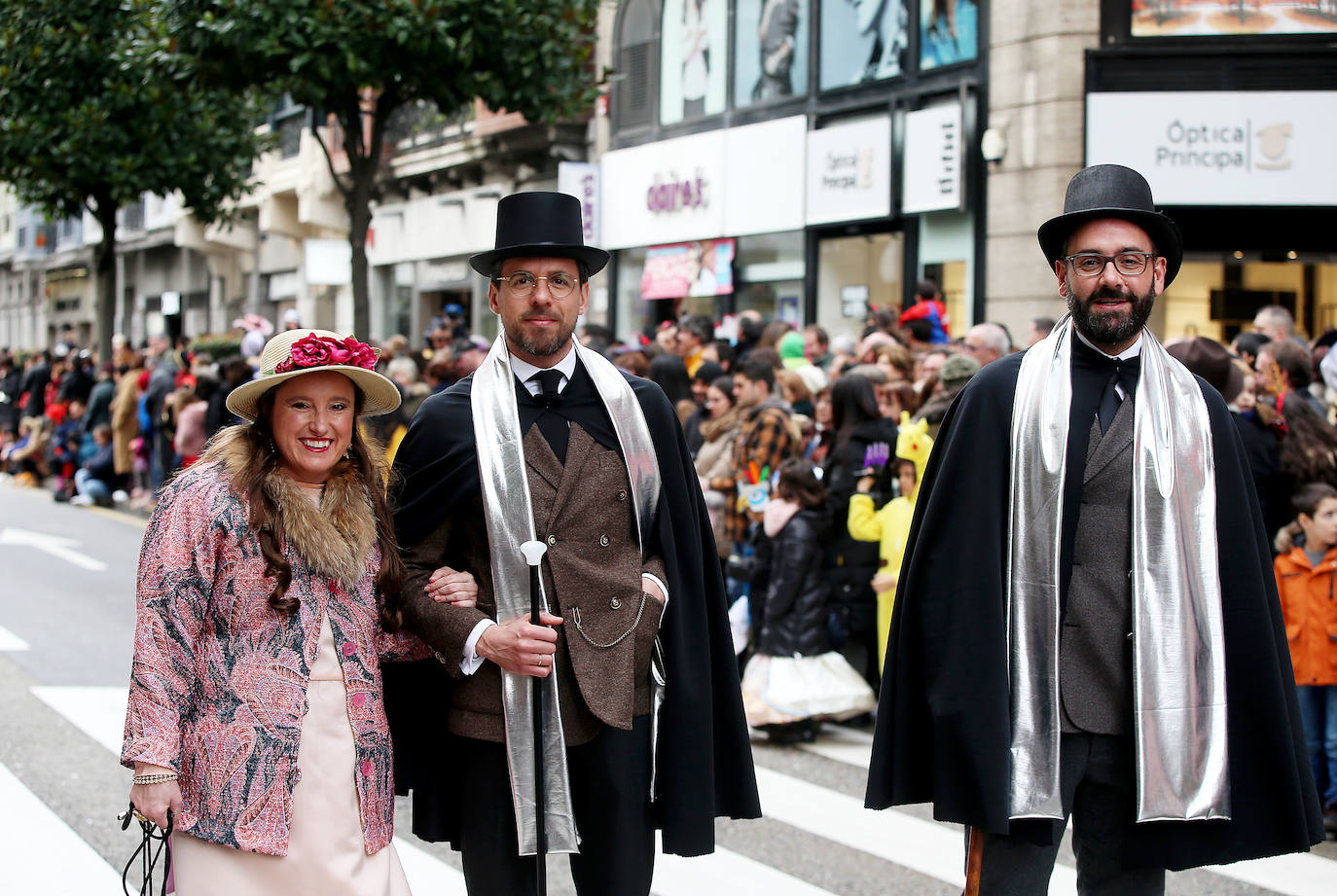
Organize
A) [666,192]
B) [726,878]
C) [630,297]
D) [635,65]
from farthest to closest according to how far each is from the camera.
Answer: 1. [630,297]
2. [635,65]
3. [666,192]
4. [726,878]

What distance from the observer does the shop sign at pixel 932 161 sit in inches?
591

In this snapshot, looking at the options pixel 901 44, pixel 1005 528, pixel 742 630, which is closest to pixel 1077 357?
pixel 1005 528

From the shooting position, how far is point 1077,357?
3.69 meters

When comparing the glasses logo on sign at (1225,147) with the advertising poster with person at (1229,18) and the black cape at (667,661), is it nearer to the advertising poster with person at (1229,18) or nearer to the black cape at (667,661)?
the advertising poster with person at (1229,18)

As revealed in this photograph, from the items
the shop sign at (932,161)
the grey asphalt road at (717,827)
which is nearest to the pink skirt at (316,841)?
the grey asphalt road at (717,827)

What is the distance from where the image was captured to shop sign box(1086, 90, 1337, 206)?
1364cm

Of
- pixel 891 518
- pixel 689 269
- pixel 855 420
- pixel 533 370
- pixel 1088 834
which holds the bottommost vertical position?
pixel 1088 834

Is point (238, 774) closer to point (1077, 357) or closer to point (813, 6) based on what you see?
point (1077, 357)

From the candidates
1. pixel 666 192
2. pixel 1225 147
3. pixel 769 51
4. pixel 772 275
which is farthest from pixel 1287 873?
pixel 666 192

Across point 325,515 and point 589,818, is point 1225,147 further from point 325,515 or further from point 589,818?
point 325,515

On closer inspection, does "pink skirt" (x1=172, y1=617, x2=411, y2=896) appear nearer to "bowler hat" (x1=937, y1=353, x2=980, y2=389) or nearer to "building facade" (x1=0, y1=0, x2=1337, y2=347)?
"bowler hat" (x1=937, y1=353, x2=980, y2=389)

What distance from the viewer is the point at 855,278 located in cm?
1689

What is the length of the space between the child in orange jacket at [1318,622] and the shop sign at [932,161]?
29.7 ft

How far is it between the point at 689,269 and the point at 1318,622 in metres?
14.3
